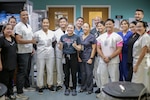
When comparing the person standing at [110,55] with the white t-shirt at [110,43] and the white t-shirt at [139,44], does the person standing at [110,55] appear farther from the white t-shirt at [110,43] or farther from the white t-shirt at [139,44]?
the white t-shirt at [139,44]

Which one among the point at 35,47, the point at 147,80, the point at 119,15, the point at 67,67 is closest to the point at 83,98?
the point at 67,67

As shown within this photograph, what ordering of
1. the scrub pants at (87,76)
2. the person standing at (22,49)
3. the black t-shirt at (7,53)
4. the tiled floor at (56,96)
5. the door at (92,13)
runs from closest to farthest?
the black t-shirt at (7,53), the person standing at (22,49), the tiled floor at (56,96), the scrub pants at (87,76), the door at (92,13)

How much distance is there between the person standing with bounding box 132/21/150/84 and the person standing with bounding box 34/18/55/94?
5.11ft

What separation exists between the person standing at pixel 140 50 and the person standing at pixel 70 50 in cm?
105

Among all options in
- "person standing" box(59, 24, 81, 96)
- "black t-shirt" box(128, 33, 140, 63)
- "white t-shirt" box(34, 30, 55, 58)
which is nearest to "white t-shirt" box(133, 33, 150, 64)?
"black t-shirt" box(128, 33, 140, 63)

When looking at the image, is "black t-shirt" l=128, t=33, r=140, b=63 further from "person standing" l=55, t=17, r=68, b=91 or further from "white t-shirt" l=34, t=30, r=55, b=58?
"white t-shirt" l=34, t=30, r=55, b=58

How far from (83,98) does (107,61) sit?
2.70 feet

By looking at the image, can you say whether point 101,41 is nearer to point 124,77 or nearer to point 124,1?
point 124,77

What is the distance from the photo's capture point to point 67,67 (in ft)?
13.0

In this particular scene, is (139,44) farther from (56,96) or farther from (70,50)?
(56,96)

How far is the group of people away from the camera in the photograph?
337 cm

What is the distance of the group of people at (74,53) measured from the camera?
11.0 ft

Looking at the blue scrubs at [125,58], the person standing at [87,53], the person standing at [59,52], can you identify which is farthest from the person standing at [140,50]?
the person standing at [59,52]

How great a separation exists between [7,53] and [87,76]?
1.46 metres
